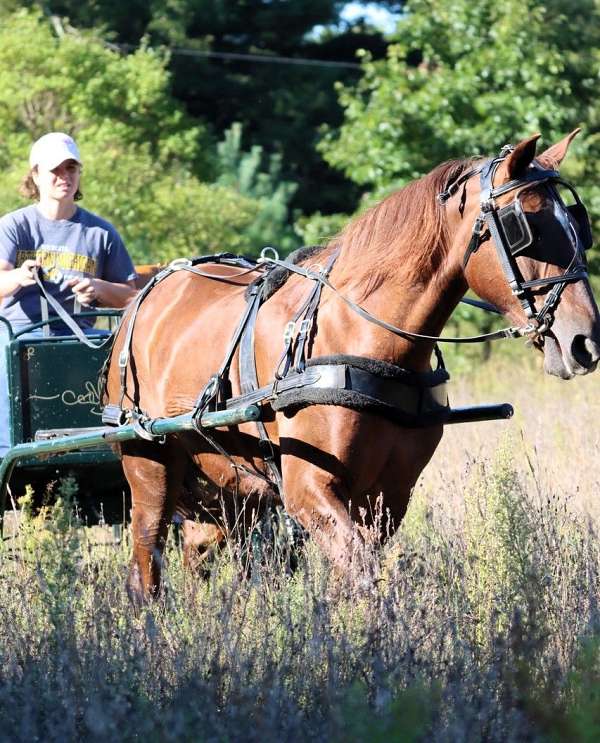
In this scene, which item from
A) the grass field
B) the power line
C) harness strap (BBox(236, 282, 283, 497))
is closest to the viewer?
the grass field

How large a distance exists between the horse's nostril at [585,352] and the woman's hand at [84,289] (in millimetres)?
2731

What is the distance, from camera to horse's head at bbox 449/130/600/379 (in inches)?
164

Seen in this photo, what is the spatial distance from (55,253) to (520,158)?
9.24ft

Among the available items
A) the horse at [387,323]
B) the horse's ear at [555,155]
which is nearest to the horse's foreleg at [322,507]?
the horse at [387,323]

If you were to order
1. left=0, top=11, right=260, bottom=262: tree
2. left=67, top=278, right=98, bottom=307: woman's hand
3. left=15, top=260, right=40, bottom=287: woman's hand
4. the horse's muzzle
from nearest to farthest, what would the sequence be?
1. the horse's muzzle
2. left=15, top=260, right=40, bottom=287: woman's hand
3. left=67, top=278, right=98, bottom=307: woman's hand
4. left=0, top=11, right=260, bottom=262: tree

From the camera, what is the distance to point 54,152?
6.41 metres

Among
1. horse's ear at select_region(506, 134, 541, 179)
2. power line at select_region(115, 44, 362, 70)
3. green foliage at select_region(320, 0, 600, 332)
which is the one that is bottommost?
horse's ear at select_region(506, 134, 541, 179)

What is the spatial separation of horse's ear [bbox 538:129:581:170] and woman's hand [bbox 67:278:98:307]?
2451mm

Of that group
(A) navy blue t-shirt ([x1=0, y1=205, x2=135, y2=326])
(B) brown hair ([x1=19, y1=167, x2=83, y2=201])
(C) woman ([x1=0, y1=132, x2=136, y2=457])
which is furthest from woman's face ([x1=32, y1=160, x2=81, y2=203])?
(B) brown hair ([x1=19, y1=167, x2=83, y2=201])

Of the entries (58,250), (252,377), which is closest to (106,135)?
(58,250)

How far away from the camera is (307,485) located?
15.1ft

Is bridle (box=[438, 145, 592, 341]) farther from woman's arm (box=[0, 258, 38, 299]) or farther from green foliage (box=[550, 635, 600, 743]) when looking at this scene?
woman's arm (box=[0, 258, 38, 299])

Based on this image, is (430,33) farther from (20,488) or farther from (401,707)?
(401,707)

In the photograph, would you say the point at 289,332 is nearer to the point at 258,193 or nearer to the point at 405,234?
the point at 405,234
